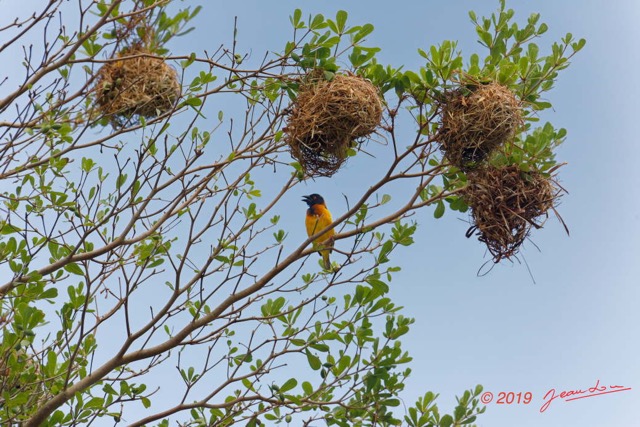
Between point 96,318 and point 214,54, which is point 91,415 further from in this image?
point 214,54

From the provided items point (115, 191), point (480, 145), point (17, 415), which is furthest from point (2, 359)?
Answer: point (480, 145)

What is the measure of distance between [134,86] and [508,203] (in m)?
2.12

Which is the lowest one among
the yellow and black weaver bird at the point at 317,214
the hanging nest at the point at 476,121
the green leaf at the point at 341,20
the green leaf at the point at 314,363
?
the green leaf at the point at 314,363

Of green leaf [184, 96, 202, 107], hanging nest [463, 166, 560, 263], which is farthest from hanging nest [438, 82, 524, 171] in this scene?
green leaf [184, 96, 202, 107]

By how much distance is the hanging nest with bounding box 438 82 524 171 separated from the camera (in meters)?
3.56

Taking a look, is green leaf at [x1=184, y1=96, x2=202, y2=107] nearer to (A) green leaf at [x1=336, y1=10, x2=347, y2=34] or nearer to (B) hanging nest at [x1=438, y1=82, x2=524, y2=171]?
(A) green leaf at [x1=336, y1=10, x2=347, y2=34]

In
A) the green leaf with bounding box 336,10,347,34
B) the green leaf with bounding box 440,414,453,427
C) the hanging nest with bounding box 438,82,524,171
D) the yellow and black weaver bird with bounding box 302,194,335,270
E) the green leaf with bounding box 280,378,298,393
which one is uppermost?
the yellow and black weaver bird with bounding box 302,194,335,270

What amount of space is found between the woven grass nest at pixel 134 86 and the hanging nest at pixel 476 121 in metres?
1.56

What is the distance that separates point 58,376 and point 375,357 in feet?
5.75

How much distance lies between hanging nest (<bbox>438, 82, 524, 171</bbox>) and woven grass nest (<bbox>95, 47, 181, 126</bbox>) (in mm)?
1559

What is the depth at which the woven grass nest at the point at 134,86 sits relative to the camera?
4.17 meters

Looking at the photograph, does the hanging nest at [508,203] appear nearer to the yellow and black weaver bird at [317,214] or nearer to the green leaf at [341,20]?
the green leaf at [341,20]

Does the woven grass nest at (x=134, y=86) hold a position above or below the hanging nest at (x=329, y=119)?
above

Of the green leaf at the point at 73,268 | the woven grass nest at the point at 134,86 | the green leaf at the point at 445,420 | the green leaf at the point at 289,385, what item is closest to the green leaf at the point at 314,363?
the green leaf at the point at 289,385
